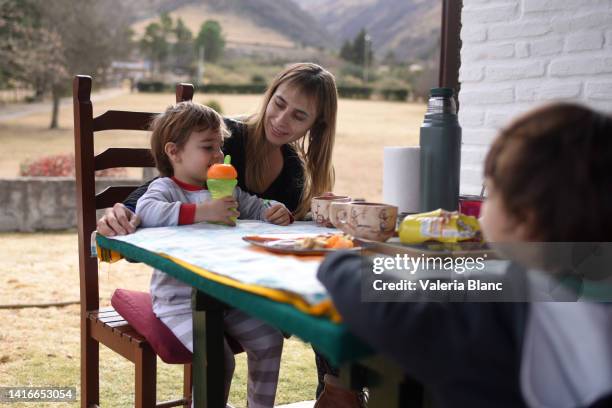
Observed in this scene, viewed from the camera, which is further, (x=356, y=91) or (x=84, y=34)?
(x=356, y=91)

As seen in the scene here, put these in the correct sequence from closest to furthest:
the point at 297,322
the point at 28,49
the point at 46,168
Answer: the point at 297,322
the point at 46,168
the point at 28,49

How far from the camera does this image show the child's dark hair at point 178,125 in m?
1.68

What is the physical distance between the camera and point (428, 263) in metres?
1.06

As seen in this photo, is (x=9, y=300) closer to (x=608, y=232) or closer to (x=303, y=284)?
(x=303, y=284)

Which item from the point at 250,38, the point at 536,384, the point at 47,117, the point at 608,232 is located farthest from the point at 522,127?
Answer: the point at 250,38

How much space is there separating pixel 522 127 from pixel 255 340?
1.00m

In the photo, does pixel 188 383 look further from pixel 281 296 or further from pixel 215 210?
pixel 281 296

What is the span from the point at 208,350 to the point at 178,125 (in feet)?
2.12

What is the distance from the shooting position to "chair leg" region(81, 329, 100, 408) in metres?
1.91

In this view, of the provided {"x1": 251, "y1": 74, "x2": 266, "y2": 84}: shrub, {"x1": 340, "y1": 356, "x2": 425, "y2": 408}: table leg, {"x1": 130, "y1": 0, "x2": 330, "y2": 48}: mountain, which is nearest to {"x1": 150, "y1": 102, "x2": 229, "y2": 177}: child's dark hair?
{"x1": 340, "y1": 356, "x2": 425, "y2": 408}: table leg

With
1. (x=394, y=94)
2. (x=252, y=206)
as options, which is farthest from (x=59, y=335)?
(x=394, y=94)

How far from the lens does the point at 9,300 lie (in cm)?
409

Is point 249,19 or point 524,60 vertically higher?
point 249,19

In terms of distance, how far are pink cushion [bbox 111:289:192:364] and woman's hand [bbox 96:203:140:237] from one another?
276 mm
